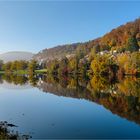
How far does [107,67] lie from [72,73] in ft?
67.6

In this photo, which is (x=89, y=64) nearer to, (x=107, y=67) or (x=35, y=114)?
(x=107, y=67)

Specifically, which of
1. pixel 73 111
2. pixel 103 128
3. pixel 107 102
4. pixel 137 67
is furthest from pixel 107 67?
pixel 103 128

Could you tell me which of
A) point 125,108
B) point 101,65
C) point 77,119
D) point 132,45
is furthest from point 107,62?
point 77,119

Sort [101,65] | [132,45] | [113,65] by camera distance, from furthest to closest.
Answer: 1. [132,45]
2. [113,65]
3. [101,65]

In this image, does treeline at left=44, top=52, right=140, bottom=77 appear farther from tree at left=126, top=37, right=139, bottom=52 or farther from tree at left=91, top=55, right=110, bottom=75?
tree at left=126, top=37, right=139, bottom=52

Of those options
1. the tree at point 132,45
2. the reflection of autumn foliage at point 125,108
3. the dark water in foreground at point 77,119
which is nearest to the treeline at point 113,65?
the tree at point 132,45

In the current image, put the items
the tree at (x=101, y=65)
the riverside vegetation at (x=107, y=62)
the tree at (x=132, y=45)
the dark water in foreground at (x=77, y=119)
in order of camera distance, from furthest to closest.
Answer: the tree at (x=132, y=45)
the tree at (x=101, y=65)
the riverside vegetation at (x=107, y=62)
the dark water in foreground at (x=77, y=119)

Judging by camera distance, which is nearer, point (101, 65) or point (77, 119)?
point (77, 119)

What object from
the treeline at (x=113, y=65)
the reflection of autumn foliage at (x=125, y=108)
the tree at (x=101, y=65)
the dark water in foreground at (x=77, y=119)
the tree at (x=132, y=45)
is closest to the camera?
the dark water in foreground at (x=77, y=119)

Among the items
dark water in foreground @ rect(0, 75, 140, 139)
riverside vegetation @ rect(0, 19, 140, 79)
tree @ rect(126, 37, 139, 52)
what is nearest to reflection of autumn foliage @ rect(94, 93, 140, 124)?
dark water in foreground @ rect(0, 75, 140, 139)

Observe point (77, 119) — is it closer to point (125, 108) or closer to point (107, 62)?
point (125, 108)

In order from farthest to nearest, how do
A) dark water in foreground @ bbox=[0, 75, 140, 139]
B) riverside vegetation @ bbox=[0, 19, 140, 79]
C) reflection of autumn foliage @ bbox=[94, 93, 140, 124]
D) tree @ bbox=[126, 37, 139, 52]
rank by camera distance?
tree @ bbox=[126, 37, 139, 52] < riverside vegetation @ bbox=[0, 19, 140, 79] < reflection of autumn foliage @ bbox=[94, 93, 140, 124] < dark water in foreground @ bbox=[0, 75, 140, 139]

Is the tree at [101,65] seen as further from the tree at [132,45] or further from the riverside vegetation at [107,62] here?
the tree at [132,45]

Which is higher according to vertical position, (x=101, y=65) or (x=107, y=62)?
(x=107, y=62)
